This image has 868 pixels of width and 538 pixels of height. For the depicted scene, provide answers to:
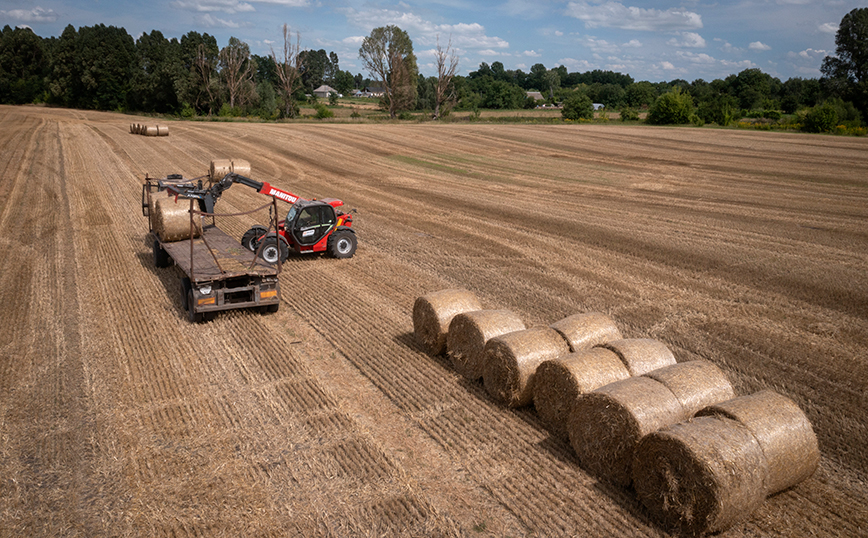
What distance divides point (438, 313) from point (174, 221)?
269 inches

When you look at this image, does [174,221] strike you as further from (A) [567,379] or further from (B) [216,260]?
(A) [567,379]

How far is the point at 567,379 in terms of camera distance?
7.15 meters

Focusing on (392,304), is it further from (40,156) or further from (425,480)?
(40,156)

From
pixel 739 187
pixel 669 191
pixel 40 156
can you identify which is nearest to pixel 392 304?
pixel 669 191

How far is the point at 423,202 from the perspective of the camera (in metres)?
22.7

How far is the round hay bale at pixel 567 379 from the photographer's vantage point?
710 centimetres

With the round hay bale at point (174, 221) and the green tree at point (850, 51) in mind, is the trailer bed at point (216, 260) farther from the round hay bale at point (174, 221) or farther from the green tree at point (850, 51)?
the green tree at point (850, 51)

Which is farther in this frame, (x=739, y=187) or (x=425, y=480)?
(x=739, y=187)

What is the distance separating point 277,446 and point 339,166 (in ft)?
85.1

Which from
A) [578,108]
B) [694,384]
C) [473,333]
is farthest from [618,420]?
[578,108]

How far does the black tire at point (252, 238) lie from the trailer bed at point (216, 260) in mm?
588

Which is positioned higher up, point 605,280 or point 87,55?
point 87,55

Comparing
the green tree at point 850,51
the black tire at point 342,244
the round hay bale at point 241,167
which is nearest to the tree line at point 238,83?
the green tree at point 850,51

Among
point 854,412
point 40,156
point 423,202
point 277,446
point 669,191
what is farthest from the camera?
point 40,156
